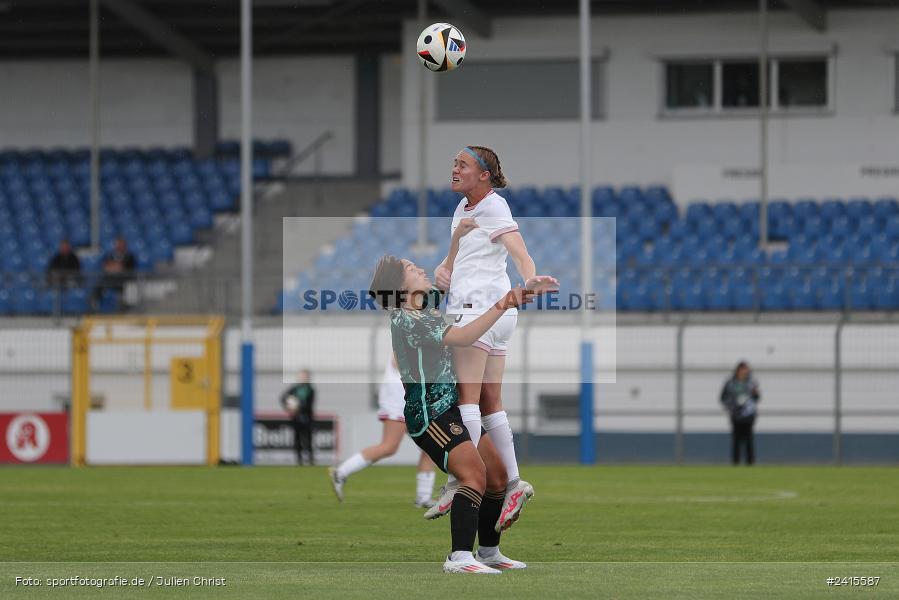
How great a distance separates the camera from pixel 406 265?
28.5ft

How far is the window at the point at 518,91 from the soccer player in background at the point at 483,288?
2462cm

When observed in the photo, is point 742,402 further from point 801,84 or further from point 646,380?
point 801,84

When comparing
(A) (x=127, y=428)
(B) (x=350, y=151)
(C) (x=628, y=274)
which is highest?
(B) (x=350, y=151)

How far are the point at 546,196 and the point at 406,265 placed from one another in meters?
23.0

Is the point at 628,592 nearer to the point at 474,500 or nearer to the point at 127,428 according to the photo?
the point at 474,500

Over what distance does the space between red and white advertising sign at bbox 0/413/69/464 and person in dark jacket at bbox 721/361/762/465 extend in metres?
10.4

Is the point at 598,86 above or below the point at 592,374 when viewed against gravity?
above

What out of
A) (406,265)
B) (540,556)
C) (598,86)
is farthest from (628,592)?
(598,86)

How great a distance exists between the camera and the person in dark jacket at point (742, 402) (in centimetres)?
2466

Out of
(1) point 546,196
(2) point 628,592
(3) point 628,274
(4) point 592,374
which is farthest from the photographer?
(1) point 546,196

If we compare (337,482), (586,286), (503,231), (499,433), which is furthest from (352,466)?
(586,286)

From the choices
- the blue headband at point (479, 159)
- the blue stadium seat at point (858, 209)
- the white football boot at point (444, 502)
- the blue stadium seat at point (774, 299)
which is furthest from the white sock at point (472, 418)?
the blue stadium seat at point (858, 209)

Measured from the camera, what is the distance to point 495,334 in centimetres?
908

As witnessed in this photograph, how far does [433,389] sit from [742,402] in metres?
16.7
